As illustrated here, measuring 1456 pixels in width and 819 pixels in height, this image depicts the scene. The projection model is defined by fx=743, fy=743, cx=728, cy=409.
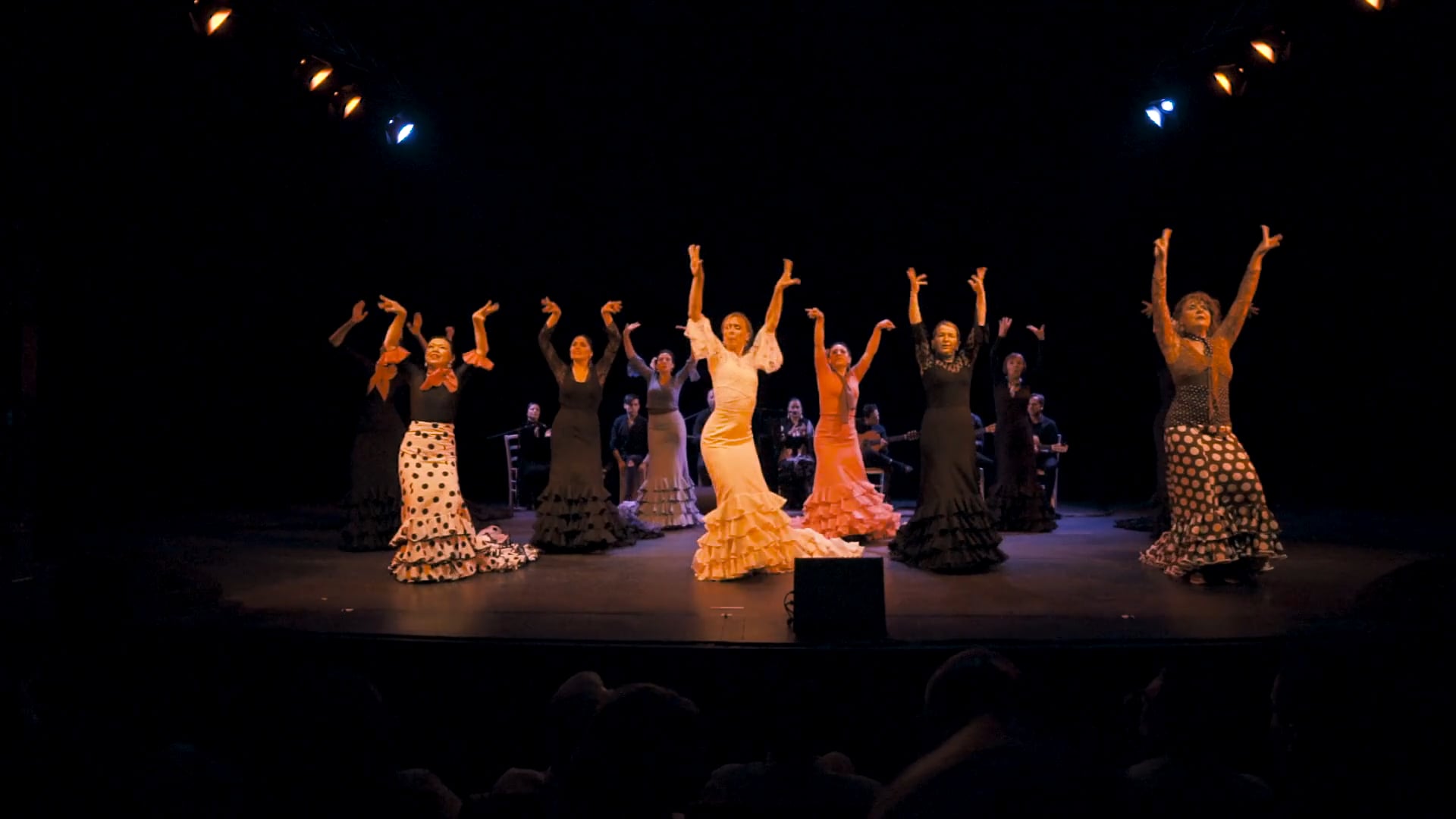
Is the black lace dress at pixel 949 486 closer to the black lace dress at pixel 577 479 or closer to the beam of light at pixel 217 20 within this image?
the black lace dress at pixel 577 479

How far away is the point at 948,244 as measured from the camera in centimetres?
884

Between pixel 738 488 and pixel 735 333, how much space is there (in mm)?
1102

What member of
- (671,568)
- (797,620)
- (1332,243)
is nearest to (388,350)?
(671,568)

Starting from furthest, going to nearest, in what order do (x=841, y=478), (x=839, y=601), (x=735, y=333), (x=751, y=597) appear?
(x=841, y=478)
(x=735, y=333)
(x=751, y=597)
(x=839, y=601)

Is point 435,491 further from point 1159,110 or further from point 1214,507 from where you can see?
point 1159,110

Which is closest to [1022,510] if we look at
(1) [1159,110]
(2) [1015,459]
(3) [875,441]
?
(2) [1015,459]

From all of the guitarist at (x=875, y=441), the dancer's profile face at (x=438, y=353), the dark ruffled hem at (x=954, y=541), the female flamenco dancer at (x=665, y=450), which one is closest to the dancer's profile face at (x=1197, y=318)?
the dark ruffled hem at (x=954, y=541)

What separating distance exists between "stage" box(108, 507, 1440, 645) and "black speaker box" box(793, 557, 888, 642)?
0.13m

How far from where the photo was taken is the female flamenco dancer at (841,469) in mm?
6945

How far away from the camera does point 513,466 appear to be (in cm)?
1001

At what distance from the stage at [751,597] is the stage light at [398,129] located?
4223 mm

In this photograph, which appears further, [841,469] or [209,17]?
[841,469]

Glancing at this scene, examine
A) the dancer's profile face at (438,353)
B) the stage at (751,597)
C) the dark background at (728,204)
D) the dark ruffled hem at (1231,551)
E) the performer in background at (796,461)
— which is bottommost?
the stage at (751,597)

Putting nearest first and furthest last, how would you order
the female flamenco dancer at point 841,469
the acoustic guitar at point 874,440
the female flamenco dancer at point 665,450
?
1. the female flamenco dancer at point 841,469
2. the female flamenco dancer at point 665,450
3. the acoustic guitar at point 874,440
